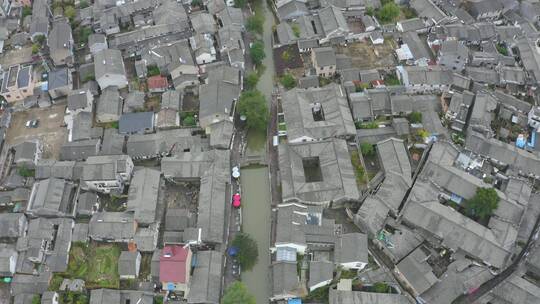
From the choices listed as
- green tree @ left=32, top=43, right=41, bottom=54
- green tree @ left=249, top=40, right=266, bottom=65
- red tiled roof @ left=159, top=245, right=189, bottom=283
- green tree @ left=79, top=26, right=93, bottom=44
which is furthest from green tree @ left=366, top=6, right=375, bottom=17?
green tree @ left=32, top=43, right=41, bottom=54

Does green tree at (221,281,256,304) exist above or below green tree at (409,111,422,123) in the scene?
below

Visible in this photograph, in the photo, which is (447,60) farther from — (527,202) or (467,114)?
(527,202)

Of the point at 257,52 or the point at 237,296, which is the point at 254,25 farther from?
the point at 237,296

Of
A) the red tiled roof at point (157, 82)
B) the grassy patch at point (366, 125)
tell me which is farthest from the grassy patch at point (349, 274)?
the red tiled roof at point (157, 82)

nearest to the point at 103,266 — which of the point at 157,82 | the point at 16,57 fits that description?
the point at 157,82

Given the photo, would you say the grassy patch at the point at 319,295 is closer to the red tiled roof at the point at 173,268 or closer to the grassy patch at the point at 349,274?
the grassy patch at the point at 349,274

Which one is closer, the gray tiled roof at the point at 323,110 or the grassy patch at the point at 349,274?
the grassy patch at the point at 349,274

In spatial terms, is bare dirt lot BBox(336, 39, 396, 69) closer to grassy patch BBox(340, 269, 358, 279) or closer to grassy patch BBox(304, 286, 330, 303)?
grassy patch BBox(340, 269, 358, 279)

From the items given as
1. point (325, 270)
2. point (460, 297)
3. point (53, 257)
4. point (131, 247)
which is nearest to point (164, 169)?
point (131, 247)
